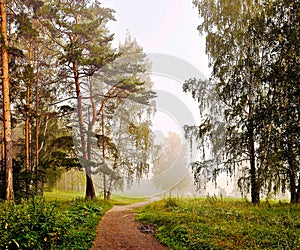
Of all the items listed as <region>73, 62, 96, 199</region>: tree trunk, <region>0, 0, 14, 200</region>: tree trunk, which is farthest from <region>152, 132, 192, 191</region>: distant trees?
<region>0, 0, 14, 200</region>: tree trunk

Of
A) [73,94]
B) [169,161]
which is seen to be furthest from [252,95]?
[73,94]

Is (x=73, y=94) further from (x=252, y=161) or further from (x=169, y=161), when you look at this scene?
(x=252, y=161)

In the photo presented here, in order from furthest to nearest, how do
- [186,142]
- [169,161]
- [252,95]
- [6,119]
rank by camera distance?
[169,161]
[186,142]
[252,95]
[6,119]

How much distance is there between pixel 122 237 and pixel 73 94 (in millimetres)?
13370

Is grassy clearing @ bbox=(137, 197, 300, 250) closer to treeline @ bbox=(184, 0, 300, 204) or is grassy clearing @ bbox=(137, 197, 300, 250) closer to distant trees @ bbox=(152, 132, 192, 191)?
treeline @ bbox=(184, 0, 300, 204)

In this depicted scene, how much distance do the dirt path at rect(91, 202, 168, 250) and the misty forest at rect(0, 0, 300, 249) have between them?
0.27ft

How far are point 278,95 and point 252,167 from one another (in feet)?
12.6

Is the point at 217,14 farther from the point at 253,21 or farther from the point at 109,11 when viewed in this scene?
the point at 109,11

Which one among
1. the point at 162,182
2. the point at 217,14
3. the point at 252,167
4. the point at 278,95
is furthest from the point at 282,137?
the point at 162,182

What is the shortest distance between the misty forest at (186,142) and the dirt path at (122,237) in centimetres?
8

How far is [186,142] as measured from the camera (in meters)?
16.6

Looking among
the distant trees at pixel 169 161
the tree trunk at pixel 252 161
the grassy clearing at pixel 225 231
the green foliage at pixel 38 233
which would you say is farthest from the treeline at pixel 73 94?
the grassy clearing at pixel 225 231

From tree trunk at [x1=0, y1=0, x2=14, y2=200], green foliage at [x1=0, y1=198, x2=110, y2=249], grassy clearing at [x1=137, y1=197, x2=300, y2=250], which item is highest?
tree trunk at [x1=0, y1=0, x2=14, y2=200]

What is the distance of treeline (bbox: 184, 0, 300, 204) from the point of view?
409 inches
